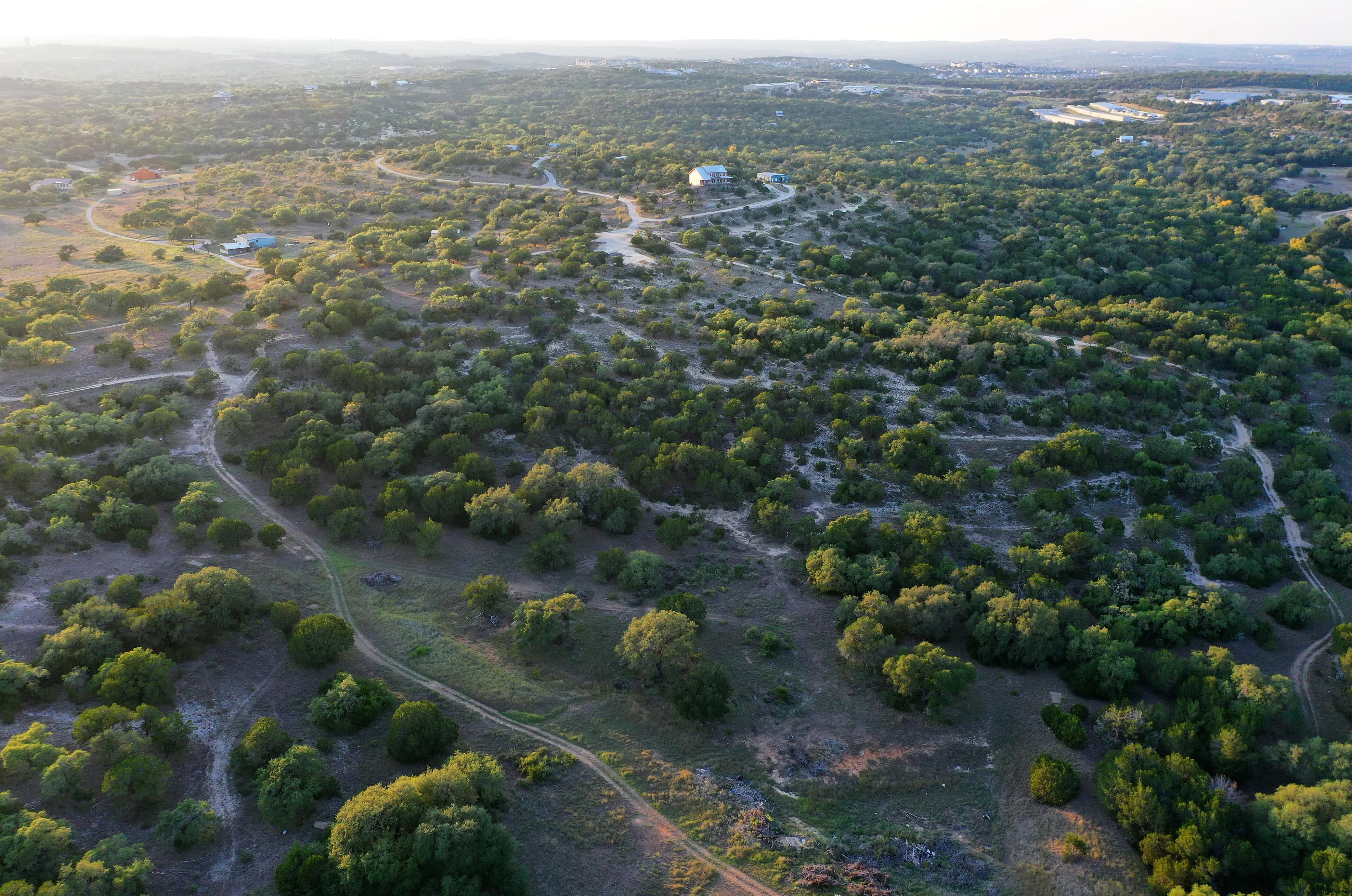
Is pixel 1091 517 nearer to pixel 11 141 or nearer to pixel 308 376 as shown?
pixel 308 376

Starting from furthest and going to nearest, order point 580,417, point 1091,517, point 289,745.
→ point 580,417 → point 1091,517 → point 289,745

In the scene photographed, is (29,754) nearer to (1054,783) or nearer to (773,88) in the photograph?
(1054,783)

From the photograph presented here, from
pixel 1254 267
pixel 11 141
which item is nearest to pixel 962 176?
pixel 1254 267

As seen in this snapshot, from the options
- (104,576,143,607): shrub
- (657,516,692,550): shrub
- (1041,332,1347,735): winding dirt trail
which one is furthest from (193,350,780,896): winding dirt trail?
(1041,332,1347,735): winding dirt trail

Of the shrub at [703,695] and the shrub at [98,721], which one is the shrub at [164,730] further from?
the shrub at [703,695]

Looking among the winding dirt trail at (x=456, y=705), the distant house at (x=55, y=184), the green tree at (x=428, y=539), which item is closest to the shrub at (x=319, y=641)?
the winding dirt trail at (x=456, y=705)

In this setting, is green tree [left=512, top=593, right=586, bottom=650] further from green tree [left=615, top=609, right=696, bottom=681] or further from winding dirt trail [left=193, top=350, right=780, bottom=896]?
winding dirt trail [left=193, top=350, right=780, bottom=896]
